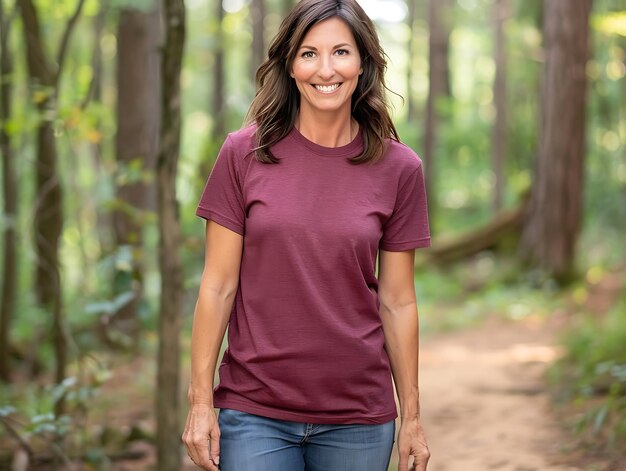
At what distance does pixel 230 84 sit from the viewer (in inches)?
1679

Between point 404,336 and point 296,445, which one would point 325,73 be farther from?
point 296,445

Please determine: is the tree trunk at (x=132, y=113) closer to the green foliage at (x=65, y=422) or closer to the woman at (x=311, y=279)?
the green foliage at (x=65, y=422)

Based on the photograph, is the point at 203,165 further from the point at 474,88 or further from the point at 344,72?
the point at 474,88

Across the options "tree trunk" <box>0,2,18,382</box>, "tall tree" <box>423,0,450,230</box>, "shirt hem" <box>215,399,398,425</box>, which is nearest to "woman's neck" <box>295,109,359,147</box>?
"shirt hem" <box>215,399,398,425</box>

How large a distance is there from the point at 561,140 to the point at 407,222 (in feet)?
38.4

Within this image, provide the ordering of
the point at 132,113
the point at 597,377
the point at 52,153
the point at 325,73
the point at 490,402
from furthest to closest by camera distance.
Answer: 1. the point at 132,113
2. the point at 490,402
3. the point at 597,377
4. the point at 52,153
5. the point at 325,73

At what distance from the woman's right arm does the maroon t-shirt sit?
0.04 meters

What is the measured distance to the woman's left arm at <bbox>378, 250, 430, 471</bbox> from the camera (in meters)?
2.90

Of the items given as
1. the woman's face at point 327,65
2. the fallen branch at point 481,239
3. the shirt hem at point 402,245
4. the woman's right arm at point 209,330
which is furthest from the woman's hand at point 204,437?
the fallen branch at point 481,239

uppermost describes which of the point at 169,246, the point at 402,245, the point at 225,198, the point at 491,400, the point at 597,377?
the point at 225,198

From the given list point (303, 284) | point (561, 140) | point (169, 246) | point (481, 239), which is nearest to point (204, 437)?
point (303, 284)

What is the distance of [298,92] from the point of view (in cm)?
301

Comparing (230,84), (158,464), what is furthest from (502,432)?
(230,84)

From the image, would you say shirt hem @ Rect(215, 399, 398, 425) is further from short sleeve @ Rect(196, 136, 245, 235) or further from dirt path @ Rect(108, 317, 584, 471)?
dirt path @ Rect(108, 317, 584, 471)
